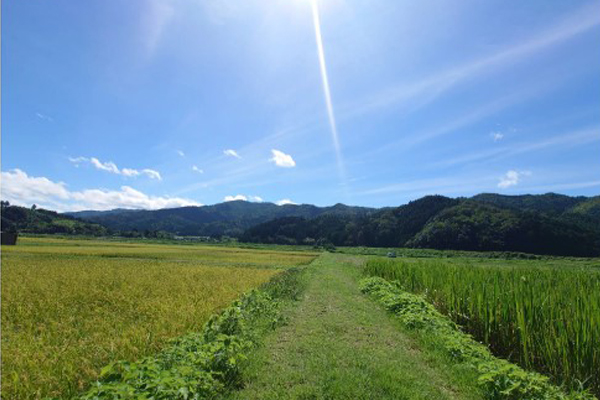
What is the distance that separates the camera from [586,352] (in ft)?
20.1

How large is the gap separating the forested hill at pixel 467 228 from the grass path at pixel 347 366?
8553 centimetres

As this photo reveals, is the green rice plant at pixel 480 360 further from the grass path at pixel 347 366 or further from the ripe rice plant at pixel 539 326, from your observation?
the ripe rice plant at pixel 539 326

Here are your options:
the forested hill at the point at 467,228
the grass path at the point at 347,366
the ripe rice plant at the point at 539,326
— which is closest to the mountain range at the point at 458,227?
the forested hill at the point at 467,228

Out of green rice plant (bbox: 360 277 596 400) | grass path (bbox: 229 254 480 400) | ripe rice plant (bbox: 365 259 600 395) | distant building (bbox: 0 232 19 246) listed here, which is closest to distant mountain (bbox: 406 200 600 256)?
ripe rice plant (bbox: 365 259 600 395)

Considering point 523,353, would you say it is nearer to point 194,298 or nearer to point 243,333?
point 243,333

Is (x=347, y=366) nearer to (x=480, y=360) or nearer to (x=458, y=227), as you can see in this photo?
(x=480, y=360)

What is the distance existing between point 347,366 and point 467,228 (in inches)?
3681

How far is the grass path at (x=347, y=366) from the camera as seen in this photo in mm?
5789

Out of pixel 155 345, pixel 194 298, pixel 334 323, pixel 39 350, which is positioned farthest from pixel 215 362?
pixel 194 298

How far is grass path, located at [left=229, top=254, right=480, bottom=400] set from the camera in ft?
19.0

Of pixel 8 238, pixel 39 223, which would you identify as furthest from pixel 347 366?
pixel 39 223

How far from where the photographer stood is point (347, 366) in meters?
6.98

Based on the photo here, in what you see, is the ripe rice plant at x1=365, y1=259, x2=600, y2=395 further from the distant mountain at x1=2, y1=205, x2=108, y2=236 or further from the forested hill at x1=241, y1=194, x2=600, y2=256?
the distant mountain at x1=2, y1=205, x2=108, y2=236

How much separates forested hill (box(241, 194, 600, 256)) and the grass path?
85.5 meters
